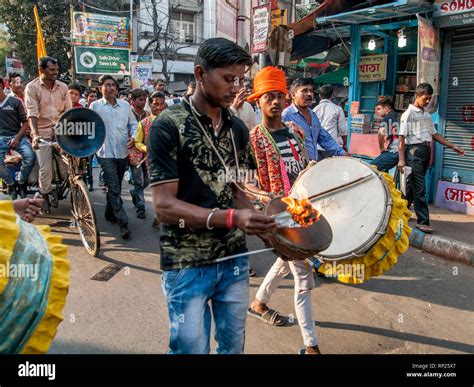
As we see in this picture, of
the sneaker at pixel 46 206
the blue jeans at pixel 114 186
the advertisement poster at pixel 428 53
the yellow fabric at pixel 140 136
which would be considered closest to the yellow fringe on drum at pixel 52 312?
the blue jeans at pixel 114 186

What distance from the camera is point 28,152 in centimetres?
635

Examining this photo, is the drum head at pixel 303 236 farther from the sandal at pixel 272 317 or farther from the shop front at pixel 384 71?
the shop front at pixel 384 71

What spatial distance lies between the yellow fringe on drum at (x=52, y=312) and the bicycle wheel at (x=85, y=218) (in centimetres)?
349

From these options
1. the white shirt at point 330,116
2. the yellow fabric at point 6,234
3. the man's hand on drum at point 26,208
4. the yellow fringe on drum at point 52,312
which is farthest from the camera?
the white shirt at point 330,116

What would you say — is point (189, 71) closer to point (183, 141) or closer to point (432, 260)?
point (432, 260)

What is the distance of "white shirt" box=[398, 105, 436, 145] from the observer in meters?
6.18

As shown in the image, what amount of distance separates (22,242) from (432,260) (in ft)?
16.6

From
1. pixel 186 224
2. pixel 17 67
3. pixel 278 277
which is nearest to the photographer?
pixel 186 224

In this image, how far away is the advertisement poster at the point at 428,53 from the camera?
6.97 meters

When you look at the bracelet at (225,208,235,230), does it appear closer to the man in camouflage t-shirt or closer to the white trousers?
the man in camouflage t-shirt

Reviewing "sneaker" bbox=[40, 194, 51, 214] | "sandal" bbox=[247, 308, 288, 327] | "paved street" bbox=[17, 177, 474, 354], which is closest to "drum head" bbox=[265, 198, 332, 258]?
"paved street" bbox=[17, 177, 474, 354]

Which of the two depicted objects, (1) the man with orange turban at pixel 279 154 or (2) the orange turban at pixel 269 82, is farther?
(2) the orange turban at pixel 269 82

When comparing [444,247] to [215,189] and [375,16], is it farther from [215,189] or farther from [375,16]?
[215,189]
